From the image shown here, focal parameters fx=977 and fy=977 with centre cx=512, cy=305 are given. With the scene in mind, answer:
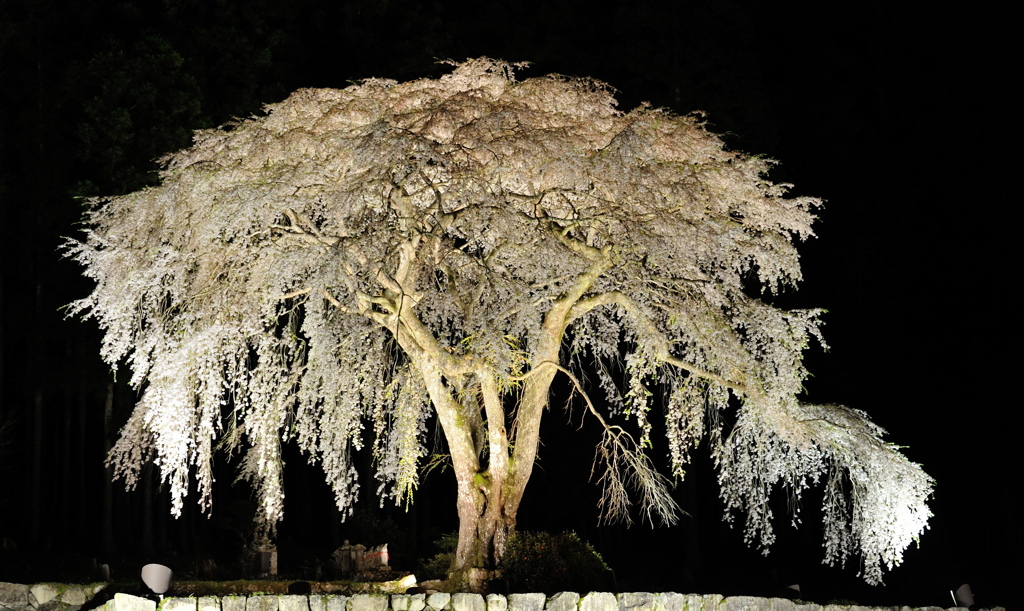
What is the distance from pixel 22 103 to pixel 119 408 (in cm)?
663

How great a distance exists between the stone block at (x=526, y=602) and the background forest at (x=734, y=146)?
746 centimetres

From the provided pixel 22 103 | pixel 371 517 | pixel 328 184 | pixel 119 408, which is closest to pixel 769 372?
pixel 328 184

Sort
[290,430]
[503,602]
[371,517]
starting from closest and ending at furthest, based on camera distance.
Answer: [503,602]
[290,430]
[371,517]


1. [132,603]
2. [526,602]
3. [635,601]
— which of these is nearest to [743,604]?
[635,601]

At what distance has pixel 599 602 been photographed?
955cm

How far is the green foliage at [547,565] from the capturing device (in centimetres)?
1025

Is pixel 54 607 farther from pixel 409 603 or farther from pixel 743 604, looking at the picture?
pixel 743 604

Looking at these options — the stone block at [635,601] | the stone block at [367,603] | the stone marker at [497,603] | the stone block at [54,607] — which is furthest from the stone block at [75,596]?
the stone block at [635,601]

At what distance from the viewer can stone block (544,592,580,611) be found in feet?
31.1

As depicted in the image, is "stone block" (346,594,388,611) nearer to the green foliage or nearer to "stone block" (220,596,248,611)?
"stone block" (220,596,248,611)

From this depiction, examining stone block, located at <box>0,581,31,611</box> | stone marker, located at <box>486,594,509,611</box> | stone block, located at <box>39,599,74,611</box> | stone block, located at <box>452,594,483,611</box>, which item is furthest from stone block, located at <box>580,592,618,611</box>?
stone block, located at <box>0,581,31,611</box>

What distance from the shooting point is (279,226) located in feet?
32.8

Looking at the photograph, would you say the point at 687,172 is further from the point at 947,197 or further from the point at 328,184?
the point at 947,197

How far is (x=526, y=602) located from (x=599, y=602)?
2.35 ft
